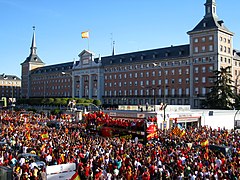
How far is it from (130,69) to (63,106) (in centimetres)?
2194

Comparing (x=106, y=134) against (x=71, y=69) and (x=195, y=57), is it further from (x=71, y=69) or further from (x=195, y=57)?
(x=71, y=69)

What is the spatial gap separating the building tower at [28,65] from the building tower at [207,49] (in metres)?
83.6

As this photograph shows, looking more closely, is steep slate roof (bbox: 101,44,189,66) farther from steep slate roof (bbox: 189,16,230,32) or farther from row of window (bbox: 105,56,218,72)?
A: steep slate roof (bbox: 189,16,230,32)

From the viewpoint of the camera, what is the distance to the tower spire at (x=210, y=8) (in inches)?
2685

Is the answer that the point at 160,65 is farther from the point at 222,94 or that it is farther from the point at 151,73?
the point at 222,94

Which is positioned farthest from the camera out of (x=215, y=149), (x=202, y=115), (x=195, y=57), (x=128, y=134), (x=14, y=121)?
(x=195, y=57)

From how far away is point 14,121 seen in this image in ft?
128

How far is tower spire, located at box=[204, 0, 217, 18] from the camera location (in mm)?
68188

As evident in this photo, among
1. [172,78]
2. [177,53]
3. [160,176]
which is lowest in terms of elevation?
[160,176]

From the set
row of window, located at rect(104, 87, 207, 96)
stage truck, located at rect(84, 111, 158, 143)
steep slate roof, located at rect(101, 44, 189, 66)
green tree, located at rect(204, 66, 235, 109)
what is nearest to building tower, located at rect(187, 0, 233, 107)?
row of window, located at rect(104, 87, 207, 96)

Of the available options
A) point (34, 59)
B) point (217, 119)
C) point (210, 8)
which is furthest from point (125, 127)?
point (34, 59)

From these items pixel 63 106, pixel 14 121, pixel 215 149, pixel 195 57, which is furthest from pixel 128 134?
pixel 63 106

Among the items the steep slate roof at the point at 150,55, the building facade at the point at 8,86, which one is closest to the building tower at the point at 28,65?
the building facade at the point at 8,86

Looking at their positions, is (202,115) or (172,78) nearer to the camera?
(202,115)
